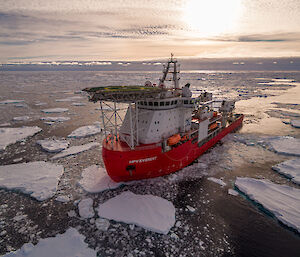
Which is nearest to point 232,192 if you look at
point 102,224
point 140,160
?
point 140,160

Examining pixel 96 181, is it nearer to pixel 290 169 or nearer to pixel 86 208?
pixel 86 208

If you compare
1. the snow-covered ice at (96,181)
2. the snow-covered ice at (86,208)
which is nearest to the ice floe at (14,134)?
the snow-covered ice at (96,181)

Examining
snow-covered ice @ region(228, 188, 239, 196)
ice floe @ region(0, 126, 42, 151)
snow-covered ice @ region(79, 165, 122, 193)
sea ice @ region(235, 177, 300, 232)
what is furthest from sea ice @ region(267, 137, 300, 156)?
ice floe @ region(0, 126, 42, 151)

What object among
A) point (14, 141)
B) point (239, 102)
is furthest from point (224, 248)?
point (239, 102)

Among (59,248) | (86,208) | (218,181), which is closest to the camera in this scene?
(59,248)

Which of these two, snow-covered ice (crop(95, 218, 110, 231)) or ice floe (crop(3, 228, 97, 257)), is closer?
ice floe (crop(3, 228, 97, 257))

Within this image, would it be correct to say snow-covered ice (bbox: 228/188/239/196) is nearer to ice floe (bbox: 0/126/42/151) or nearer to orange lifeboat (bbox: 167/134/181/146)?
orange lifeboat (bbox: 167/134/181/146)

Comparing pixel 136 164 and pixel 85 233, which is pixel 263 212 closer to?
pixel 136 164
